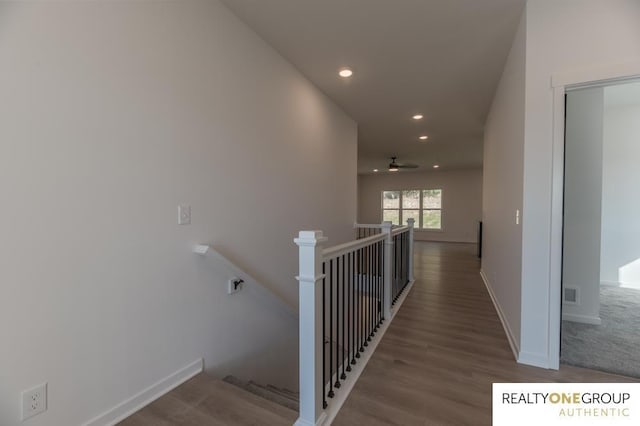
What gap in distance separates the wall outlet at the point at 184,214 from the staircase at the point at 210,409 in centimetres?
103

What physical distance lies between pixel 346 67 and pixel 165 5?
1877 millimetres

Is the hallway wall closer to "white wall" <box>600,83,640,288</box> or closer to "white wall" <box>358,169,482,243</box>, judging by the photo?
"white wall" <box>600,83,640,288</box>

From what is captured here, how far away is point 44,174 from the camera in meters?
1.28

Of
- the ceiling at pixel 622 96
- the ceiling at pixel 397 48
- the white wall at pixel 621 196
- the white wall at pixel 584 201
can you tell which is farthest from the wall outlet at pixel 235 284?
the white wall at pixel 621 196

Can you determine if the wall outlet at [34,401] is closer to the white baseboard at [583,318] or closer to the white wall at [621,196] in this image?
the white baseboard at [583,318]

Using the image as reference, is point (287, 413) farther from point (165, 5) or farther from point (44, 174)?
point (165, 5)

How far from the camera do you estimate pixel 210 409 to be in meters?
1.60

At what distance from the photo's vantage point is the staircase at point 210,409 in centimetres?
152

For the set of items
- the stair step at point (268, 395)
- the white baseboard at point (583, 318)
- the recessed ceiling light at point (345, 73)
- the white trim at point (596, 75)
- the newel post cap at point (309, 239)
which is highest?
the recessed ceiling light at point (345, 73)

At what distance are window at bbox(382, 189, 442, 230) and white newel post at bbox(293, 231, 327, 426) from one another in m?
9.87

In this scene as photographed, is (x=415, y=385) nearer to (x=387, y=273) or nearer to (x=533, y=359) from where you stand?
(x=533, y=359)

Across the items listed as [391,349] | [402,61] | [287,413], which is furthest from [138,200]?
[402,61]

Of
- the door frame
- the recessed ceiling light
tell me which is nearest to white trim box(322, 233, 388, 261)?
the door frame

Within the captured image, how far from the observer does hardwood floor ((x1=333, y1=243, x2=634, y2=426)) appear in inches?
64.3
